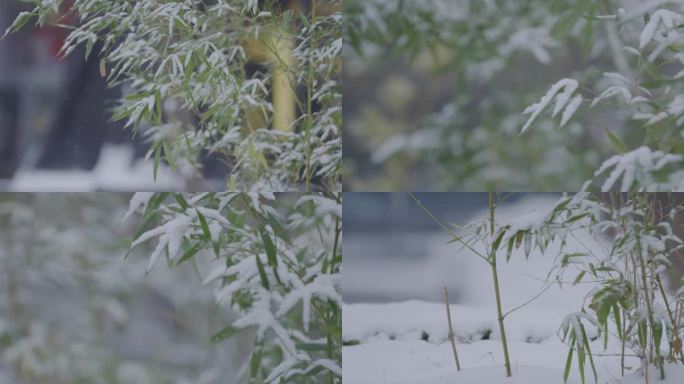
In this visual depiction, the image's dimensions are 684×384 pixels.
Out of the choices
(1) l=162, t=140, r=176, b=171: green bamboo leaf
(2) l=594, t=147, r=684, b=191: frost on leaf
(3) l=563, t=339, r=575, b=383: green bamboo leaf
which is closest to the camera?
(2) l=594, t=147, r=684, b=191: frost on leaf

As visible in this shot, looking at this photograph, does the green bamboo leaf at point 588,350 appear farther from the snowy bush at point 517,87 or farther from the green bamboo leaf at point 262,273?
the green bamboo leaf at point 262,273

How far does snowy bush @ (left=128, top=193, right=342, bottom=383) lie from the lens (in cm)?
162

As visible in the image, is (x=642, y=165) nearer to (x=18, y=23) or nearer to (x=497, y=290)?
(x=497, y=290)

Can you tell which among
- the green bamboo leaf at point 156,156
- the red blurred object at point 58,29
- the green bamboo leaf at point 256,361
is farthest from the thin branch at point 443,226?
the red blurred object at point 58,29

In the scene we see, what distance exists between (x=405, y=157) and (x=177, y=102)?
546 mm

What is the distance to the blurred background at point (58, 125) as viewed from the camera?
5.64 ft

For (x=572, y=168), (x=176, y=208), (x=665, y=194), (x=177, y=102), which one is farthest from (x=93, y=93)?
(x=665, y=194)

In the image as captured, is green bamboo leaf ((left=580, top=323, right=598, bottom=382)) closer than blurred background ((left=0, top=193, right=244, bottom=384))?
Yes

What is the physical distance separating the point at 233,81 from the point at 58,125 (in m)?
0.43

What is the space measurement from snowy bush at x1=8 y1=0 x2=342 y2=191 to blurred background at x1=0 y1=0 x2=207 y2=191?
0.10 ft

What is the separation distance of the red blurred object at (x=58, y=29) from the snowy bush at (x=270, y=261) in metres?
0.41

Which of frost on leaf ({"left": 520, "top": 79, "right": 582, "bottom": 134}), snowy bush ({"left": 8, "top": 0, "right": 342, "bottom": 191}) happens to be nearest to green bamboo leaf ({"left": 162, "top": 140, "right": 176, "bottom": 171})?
snowy bush ({"left": 8, "top": 0, "right": 342, "bottom": 191})

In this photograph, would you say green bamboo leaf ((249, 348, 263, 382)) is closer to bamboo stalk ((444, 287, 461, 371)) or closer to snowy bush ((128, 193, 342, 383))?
snowy bush ((128, 193, 342, 383))

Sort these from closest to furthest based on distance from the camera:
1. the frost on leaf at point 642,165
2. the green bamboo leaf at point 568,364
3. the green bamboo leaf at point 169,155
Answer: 1. the frost on leaf at point 642,165
2. the green bamboo leaf at point 568,364
3. the green bamboo leaf at point 169,155
